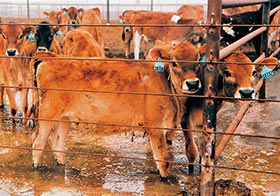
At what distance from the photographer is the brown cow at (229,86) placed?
405 centimetres

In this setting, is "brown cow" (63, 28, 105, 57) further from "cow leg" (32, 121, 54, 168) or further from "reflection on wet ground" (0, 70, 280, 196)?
"cow leg" (32, 121, 54, 168)

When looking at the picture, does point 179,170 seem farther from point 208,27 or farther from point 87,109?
point 208,27

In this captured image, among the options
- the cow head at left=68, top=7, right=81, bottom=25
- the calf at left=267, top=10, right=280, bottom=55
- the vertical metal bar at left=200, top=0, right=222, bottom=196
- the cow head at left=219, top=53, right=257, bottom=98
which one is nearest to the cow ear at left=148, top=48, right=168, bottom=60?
the cow head at left=219, top=53, right=257, bottom=98

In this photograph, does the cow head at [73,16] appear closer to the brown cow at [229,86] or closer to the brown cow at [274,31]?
the brown cow at [274,31]

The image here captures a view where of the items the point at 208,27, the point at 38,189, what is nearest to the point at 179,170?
the point at 38,189

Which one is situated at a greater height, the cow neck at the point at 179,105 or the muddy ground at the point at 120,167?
the cow neck at the point at 179,105

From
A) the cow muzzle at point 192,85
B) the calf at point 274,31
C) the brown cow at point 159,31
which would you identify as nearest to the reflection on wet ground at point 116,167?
the cow muzzle at point 192,85

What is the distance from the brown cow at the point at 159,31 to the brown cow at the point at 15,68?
17.8 feet

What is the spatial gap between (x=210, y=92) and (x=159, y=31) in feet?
30.9

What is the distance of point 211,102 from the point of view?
9.93ft

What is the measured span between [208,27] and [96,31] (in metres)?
7.93

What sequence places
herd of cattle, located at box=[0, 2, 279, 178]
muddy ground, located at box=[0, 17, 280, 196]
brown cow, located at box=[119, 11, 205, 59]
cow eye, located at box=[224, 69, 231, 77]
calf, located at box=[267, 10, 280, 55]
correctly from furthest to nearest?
brown cow, located at box=[119, 11, 205, 59] < calf, located at box=[267, 10, 280, 55] < herd of cattle, located at box=[0, 2, 279, 178] < cow eye, located at box=[224, 69, 231, 77] < muddy ground, located at box=[0, 17, 280, 196]

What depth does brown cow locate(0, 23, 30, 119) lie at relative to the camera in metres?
6.68

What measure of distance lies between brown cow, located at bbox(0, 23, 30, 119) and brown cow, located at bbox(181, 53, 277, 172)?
10.4 ft
